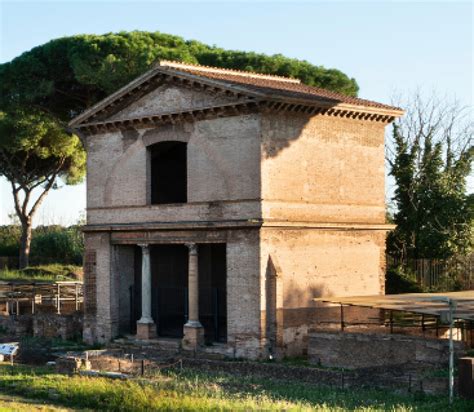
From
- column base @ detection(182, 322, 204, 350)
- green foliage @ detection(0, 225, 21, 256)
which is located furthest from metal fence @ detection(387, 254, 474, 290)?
green foliage @ detection(0, 225, 21, 256)

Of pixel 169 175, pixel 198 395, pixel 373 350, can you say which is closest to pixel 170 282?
pixel 169 175

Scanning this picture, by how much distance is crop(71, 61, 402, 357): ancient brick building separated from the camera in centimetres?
2503

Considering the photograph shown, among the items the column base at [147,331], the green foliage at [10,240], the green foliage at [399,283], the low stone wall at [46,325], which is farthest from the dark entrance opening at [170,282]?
the green foliage at [10,240]

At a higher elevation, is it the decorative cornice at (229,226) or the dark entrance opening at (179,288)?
the decorative cornice at (229,226)

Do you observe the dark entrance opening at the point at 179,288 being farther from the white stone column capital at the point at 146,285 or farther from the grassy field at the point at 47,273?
the grassy field at the point at 47,273

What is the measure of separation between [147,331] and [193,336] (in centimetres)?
210

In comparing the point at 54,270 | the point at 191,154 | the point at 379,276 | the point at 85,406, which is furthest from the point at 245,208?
the point at 54,270

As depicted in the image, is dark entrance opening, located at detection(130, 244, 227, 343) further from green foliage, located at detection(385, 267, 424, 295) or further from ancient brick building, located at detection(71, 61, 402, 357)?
green foliage, located at detection(385, 267, 424, 295)

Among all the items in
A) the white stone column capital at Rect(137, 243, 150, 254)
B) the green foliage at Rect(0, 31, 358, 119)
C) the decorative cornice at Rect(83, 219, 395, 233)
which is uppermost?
the green foliage at Rect(0, 31, 358, 119)

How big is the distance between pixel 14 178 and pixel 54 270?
5.80 m

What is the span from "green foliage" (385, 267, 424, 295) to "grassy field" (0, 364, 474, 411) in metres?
12.3

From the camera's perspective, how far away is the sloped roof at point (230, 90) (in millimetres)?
24734

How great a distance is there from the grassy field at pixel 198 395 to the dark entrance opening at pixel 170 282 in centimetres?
763

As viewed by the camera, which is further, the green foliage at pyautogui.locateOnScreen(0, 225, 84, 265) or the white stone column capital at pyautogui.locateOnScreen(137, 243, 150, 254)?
the green foliage at pyautogui.locateOnScreen(0, 225, 84, 265)
